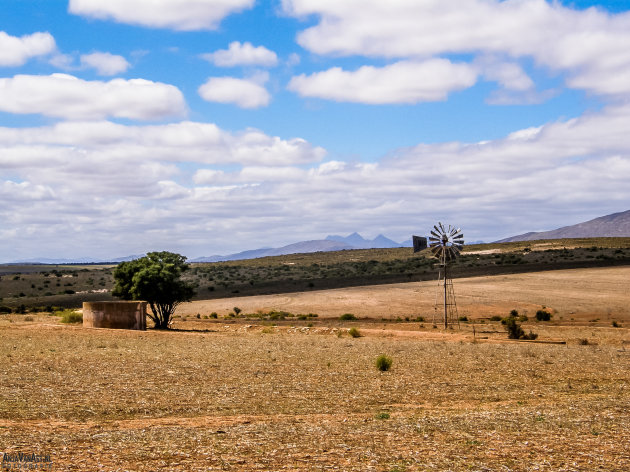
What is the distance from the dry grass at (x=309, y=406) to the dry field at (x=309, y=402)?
5 cm

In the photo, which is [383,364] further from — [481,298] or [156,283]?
[481,298]

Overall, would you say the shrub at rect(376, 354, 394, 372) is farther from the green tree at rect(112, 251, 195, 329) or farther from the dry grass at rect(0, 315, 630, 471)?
the green tree at rect(112, 251, 195, 329)

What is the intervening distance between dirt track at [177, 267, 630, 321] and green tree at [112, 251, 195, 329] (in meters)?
16.8

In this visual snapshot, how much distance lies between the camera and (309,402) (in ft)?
59.8

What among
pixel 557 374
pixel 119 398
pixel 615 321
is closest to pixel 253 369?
pixel 119 398

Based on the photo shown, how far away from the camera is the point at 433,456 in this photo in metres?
12.2

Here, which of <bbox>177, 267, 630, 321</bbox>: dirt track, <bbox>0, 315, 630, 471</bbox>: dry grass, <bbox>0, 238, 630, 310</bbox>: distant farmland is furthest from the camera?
<bbox>0, 238, 630, 310</bbox>: distant farmland

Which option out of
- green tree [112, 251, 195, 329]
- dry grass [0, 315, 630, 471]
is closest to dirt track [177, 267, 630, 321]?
green tree [112, 251, 195, 329]

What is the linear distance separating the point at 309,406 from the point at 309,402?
55 cm

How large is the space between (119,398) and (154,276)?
28.3 meters

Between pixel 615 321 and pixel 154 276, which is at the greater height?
pixel 154 276

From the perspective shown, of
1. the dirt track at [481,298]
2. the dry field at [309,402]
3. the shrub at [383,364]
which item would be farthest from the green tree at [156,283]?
the shrub at [383,364]

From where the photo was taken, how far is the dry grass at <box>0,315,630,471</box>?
1209cm

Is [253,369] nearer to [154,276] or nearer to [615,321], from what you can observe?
[154,276]
